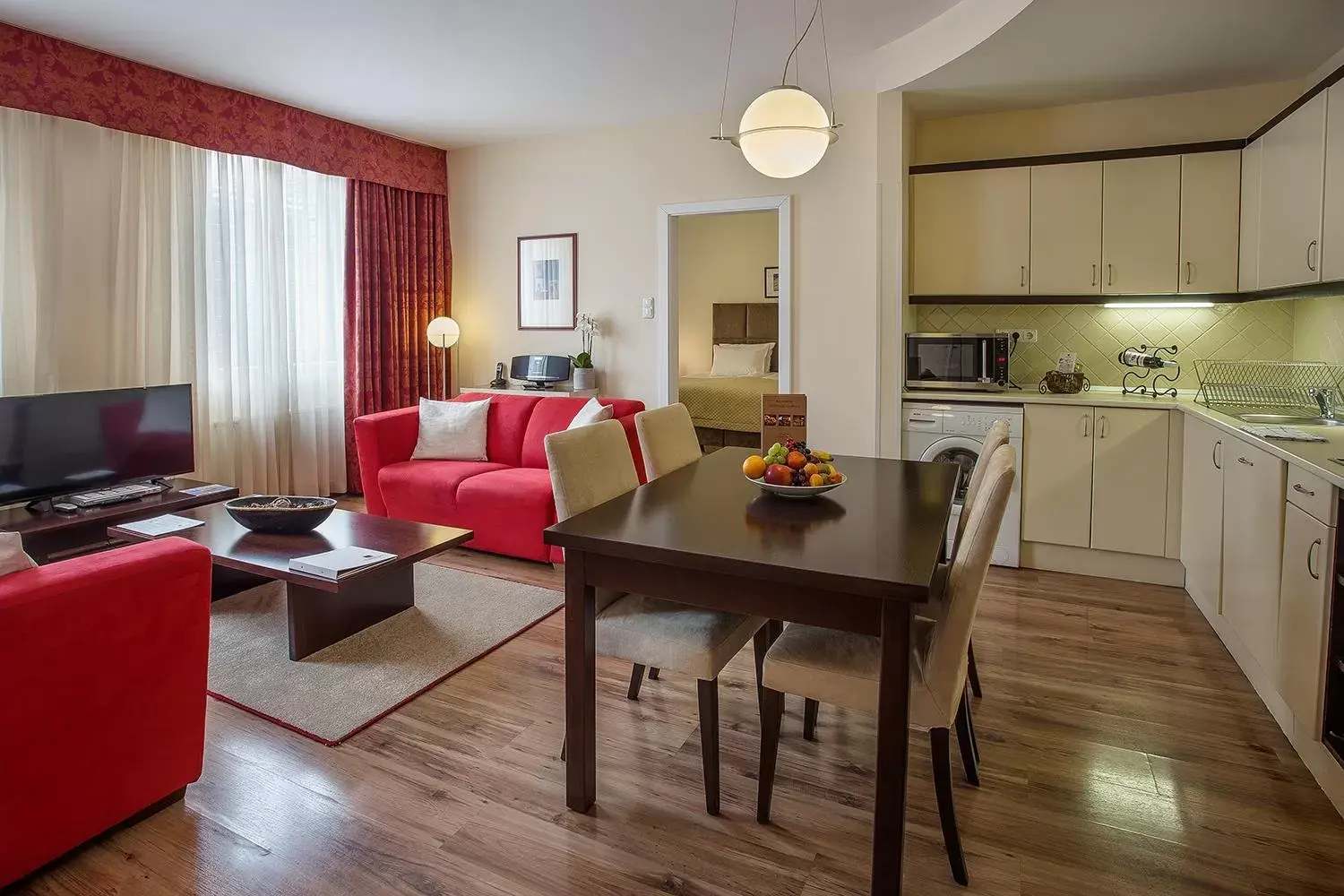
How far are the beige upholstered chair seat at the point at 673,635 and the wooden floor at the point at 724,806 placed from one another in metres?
0.40

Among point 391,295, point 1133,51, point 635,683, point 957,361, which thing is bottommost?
point 635,683

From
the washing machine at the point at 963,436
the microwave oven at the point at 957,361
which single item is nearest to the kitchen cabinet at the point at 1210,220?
the microwave oven at the point at 957,361

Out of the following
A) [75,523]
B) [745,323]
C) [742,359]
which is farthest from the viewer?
[745,323]

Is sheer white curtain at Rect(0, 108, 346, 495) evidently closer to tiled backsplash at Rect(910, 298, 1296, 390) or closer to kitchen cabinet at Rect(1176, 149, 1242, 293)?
tiled backsplash at Rect(910, 298, 1296, 390)

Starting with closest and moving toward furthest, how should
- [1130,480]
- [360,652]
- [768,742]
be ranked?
[768,742]
[360,652]
[1130,480]

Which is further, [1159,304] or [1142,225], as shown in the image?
[1159,304]

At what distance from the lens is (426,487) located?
440cm

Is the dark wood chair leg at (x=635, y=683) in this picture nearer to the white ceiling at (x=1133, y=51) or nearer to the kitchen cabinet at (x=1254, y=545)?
the kitchen cabinet at (x=1254, y=545)

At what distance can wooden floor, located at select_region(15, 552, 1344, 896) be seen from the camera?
1.83 metres

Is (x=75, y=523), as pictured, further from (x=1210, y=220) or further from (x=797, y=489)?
(x=1210, y=220)

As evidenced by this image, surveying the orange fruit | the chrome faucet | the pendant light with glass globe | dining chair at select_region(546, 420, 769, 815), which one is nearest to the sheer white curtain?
dining chair at select_region(546, 420, 769, 815)

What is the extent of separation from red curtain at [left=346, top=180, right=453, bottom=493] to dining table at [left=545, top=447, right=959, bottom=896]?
394cm

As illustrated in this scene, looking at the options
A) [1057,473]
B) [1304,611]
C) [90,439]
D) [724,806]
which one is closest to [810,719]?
[724,806]

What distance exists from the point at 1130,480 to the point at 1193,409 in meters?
0.47
